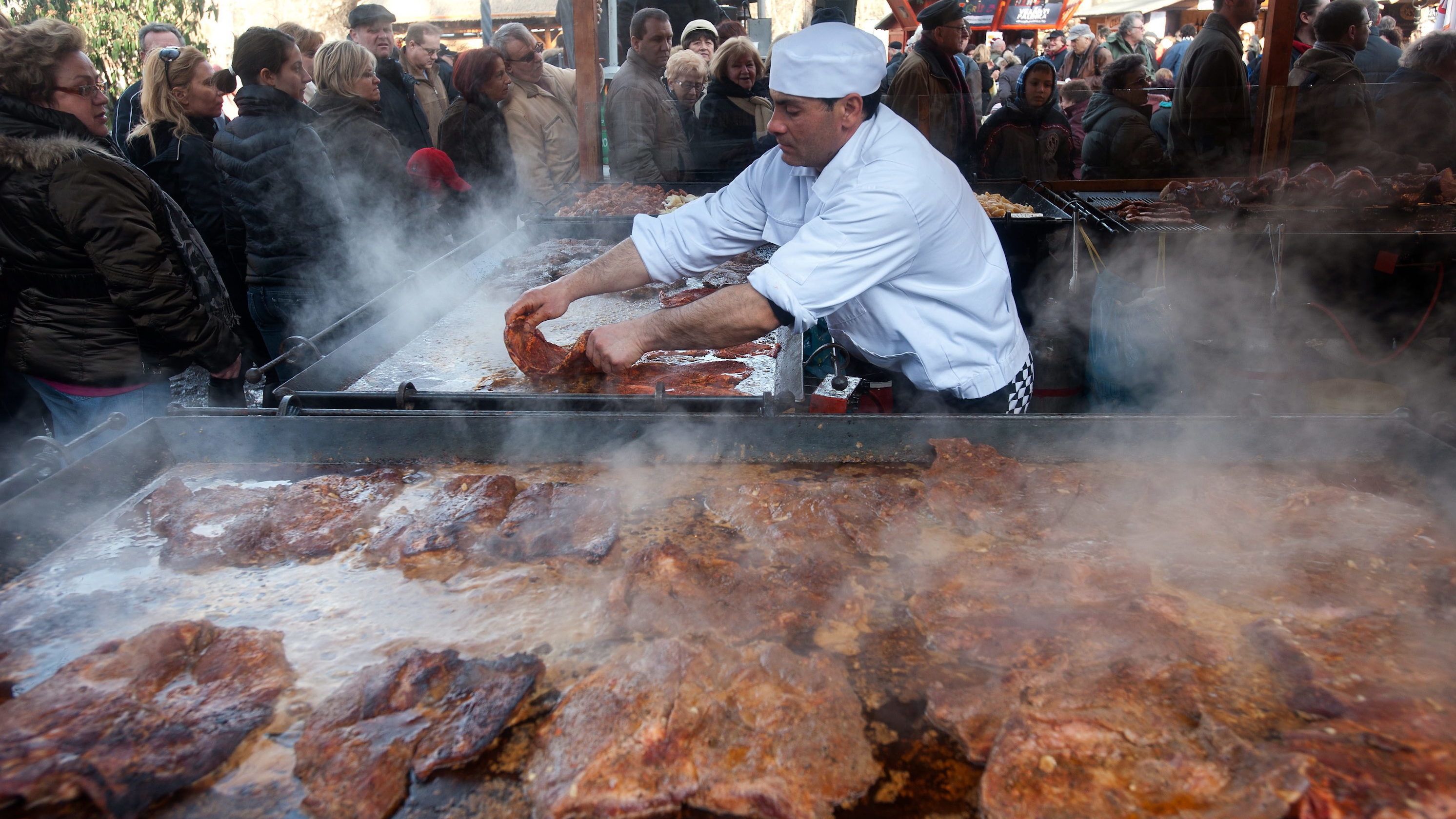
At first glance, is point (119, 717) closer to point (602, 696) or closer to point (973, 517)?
point (602, 696)

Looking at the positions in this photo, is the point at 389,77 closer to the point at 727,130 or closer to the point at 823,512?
the point at 727,130

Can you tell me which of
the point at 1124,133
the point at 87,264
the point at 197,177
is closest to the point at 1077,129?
the point at 1124,133

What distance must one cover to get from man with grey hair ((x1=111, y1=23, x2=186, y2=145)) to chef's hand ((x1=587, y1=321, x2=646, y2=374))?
3.95 metres

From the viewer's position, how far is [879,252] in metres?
2.70

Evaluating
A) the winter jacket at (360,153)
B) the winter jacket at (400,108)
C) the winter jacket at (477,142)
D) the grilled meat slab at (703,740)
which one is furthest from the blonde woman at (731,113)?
the grilled meat slab at (703,740)

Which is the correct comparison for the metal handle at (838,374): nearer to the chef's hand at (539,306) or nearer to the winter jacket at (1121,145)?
the chef's hand at (539,306)

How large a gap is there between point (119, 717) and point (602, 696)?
0.91 metres

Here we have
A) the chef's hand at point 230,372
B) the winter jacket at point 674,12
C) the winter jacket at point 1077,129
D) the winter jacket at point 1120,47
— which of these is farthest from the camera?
the winter jacket at point 1120,47

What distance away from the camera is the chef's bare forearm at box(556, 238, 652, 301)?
3391mm

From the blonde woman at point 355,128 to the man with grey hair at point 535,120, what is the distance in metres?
1.41

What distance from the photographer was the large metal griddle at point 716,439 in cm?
259

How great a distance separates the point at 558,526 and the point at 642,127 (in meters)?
5.25

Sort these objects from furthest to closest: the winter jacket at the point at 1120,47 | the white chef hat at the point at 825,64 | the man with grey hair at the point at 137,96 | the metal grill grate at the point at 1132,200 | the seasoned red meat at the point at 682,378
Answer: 1. the winter jacket at the point at 1120,47
2. the man with grey hair at the point at 137,96
3. the metal grill grate at the point at 1132,200
4. the seasoned red meat at the point at 682,378
5. the white chef hat at the point at 825,64

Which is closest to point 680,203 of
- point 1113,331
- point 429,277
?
point 429,277
